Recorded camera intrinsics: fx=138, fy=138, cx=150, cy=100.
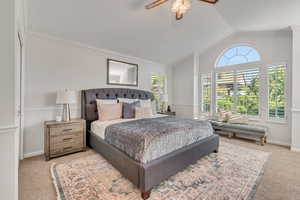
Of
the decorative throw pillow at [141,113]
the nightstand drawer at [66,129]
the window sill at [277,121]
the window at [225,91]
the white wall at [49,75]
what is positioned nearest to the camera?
the nightstand drawer at [66,129]

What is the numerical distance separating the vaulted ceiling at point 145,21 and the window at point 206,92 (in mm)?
1348

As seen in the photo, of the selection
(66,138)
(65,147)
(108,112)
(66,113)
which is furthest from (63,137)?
(108,112)

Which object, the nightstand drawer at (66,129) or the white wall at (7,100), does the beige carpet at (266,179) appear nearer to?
the nightstand drawer at (66,129)

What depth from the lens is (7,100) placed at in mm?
1221

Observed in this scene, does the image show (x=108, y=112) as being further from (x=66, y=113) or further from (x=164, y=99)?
(x=164, y=99)

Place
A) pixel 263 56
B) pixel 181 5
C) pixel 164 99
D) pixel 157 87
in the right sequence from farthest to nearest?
1. pixel 157 87
2. pixel 164 99
3. pixel 263 56
4. pixel 181 5

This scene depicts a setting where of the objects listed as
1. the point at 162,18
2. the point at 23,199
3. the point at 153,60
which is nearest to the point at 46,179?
the point at 23,199

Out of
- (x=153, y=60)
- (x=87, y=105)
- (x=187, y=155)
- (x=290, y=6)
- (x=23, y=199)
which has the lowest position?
(x=23, y=199)

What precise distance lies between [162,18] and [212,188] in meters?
3.40

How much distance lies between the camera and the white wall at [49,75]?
2768mm

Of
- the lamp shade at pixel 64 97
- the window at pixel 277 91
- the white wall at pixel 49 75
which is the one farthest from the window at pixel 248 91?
the lamp shade at pixel 64 97

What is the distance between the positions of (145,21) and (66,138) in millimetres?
3042

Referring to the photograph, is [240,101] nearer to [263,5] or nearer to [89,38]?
[263,5]

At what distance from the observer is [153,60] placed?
16.3ft
